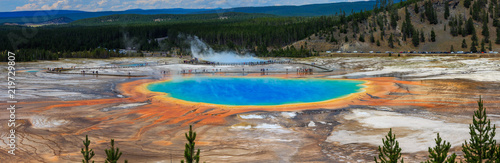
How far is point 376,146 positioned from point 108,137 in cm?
1323

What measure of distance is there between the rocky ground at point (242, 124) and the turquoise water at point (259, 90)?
139 inches

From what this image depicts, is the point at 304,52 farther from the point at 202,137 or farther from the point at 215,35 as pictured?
the point at 202,137

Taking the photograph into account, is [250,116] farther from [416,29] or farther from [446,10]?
[446,10]

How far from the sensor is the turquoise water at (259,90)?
1351 inches

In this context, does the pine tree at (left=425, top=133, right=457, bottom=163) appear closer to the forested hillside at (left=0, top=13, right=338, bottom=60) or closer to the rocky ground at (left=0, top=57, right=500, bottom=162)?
the rocky ground at (left=0, top=57, right=500, bottom=162)

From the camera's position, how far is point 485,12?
356ft

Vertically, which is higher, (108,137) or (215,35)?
(215,35)

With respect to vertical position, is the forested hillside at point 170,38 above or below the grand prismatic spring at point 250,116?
above

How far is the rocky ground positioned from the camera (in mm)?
18172

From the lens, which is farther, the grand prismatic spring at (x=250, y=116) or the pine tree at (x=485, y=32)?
the pine tree at (x=485, y=32)

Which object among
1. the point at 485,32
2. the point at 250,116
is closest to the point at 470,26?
the point at 485,32

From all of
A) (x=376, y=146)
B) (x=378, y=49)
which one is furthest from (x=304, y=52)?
(x=376, y=146)

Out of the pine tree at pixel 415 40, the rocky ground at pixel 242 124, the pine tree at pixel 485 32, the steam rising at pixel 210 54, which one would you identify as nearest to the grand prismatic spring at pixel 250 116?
the rocky ground at pixel 242 124

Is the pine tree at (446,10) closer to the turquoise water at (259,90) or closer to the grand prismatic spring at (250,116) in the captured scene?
the grand prismatic spring at (250,116)
